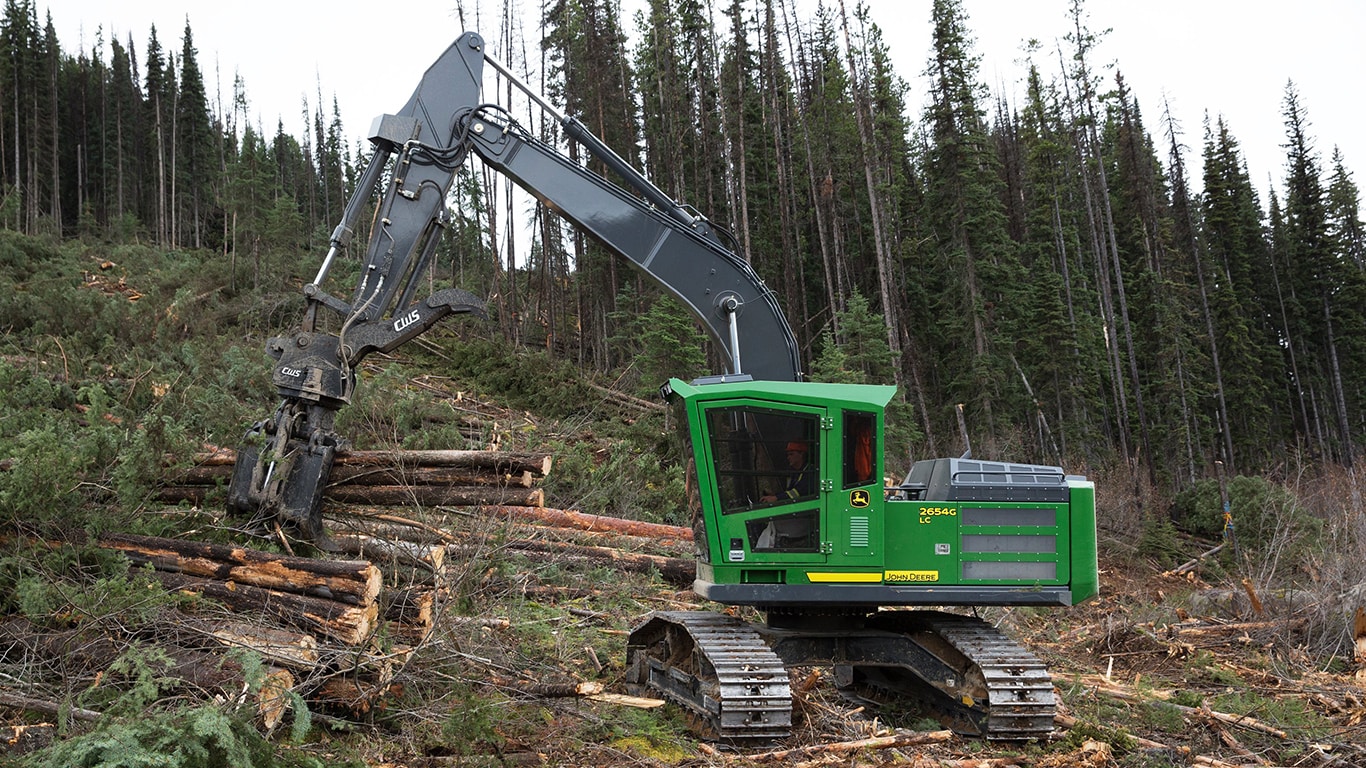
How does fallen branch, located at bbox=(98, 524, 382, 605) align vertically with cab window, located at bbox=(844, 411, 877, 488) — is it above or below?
below

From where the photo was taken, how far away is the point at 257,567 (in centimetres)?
629

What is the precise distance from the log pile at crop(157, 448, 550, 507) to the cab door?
120 cm

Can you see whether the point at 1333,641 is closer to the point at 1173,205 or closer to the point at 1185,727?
the point at 1185,727

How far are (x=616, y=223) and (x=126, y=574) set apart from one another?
4368 millimetres

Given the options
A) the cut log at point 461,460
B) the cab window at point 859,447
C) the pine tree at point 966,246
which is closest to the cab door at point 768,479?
the cab window at point 859,447

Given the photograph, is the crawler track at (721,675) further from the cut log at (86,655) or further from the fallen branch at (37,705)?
the fallen branch at (37,705)

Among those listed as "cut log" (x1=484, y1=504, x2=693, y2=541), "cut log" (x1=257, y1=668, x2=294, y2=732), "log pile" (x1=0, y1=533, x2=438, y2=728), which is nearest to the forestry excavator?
"log pile" (x1=0, y1=533, x2=438, y2=728)

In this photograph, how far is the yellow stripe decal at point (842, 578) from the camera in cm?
698

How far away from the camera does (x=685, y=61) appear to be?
34.8 metres

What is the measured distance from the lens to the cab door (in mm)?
6973

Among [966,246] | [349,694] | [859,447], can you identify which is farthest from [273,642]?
[966,246]

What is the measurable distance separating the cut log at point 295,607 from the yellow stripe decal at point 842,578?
9.12ft

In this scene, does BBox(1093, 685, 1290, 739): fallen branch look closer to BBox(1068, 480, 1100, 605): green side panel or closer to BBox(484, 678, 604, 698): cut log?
BBox(1068, 480, 1100, 605): green side panel

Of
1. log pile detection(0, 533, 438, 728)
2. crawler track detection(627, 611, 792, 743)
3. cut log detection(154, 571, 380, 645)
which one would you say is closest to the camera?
log pile detection(0, 533, 438, 728)
